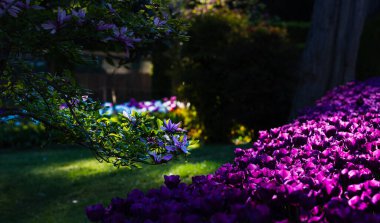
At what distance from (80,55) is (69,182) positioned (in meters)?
4.28

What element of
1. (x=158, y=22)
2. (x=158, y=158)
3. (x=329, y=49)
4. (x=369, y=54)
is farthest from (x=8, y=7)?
(x=369, y=54)

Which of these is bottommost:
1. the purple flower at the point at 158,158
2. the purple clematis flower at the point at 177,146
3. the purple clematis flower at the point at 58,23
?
the purple flower at the point at 158,158

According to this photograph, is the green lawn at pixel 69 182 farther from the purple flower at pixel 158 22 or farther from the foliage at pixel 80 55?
the purple flower at pixel 158 22

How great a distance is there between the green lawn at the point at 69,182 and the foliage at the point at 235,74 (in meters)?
1.43

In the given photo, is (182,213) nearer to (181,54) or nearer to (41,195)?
(41,195)

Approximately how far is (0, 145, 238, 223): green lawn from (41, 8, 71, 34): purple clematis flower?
3217mm

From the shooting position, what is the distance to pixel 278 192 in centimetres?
221

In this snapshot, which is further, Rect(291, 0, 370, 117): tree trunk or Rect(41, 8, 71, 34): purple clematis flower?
Rect(291, 0, 370, 117): tree trunk

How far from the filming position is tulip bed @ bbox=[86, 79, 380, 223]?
2.03 meters

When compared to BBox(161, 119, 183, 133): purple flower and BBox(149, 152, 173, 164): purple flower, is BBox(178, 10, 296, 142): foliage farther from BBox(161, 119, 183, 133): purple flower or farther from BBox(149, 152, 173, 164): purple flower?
BBox(149, 152, 173, 164): purple flower

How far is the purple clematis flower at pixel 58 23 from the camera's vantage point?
2674 mm

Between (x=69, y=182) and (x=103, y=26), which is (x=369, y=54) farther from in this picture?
(x=103, y=26)

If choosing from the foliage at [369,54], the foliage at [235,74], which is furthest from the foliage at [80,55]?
the foliage at [369,54]

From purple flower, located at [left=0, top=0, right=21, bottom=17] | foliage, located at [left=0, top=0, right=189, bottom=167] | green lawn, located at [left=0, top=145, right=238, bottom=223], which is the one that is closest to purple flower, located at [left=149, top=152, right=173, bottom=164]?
foliage, located at [left=0, top=0, right=189, bottom=167]
